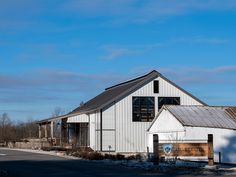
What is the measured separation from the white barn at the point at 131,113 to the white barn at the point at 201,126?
428 cm

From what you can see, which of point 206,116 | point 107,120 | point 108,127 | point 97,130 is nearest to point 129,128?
point 108,127

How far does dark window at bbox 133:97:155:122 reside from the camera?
51.6m

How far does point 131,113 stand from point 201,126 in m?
11.8

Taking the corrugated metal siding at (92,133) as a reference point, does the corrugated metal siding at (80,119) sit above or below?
above

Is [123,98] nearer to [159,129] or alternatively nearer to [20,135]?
[159,129]

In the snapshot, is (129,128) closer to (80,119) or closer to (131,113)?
(131,113)

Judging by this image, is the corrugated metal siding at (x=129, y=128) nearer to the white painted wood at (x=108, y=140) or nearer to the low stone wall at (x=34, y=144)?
the white painted wood at (x=108, y=140)

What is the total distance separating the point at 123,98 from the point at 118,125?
2.57 metres

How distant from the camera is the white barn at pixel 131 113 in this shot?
2012 inches

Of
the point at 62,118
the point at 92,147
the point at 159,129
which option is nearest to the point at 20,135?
the point at 62,118

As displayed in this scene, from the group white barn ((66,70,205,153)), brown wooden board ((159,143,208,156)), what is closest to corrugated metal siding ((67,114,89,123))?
white barn ((66,70,205,153))

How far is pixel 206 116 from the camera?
43.3 metres

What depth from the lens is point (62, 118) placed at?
5700 cm

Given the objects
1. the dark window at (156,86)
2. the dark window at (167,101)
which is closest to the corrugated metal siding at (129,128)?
the dark window at (156,86)
